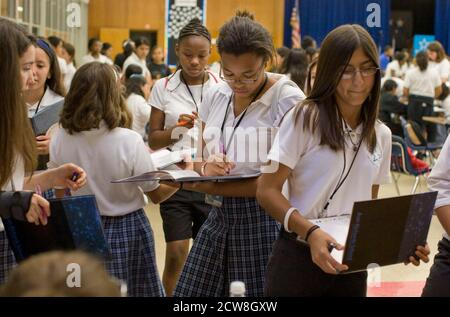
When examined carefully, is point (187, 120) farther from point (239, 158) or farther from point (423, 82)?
point (423, 82)

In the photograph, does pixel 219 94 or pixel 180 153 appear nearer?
pixel 219 94

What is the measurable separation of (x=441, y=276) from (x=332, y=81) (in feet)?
2.58

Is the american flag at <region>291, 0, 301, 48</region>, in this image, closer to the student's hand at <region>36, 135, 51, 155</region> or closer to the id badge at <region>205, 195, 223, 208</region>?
the student's hand at <region>36, 135, 51, 155</region>

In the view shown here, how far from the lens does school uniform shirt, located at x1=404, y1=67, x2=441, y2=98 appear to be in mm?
12086

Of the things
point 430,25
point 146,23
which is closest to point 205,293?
point 146,23

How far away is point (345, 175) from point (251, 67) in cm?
64

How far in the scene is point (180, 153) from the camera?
10.5 feet

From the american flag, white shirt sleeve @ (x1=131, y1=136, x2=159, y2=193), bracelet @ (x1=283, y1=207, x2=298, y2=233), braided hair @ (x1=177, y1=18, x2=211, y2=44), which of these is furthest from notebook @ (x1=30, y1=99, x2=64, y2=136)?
the american flag

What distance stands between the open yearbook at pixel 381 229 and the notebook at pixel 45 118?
1618 mm

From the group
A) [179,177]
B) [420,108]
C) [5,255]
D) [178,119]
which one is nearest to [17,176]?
[5,255]

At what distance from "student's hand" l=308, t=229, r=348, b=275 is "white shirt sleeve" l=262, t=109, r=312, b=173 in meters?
0.25

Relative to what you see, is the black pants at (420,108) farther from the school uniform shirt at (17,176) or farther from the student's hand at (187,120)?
the school uniform shirt at (17,176)

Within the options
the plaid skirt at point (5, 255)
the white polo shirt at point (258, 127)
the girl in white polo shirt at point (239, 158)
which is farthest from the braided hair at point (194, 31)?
the plaid skirt at point (5, 255)

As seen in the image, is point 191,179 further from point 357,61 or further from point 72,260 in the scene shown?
point 72,260
